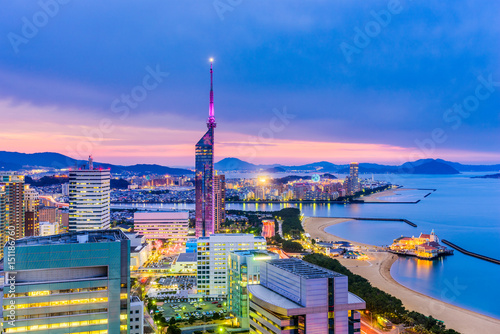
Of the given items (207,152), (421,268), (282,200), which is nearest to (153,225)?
(207,152)

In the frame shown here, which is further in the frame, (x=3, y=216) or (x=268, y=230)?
(x=268, y=230)

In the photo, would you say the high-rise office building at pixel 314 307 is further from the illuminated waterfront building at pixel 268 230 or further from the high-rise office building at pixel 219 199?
the high-rise office building at pixel 219 199

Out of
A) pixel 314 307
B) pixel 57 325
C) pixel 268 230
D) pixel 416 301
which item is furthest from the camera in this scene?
pixel 268 230

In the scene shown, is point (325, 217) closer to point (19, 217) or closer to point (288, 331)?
point (19, 217)

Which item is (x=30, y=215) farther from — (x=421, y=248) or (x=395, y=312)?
(x=421, y=248)

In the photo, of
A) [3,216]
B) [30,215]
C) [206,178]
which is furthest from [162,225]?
[3,216]

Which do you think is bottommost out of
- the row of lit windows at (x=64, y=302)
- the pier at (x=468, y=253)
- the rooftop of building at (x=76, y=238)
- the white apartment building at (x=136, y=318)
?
the pier at (x=468, y=253)

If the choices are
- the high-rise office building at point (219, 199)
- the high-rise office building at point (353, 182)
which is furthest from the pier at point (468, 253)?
the high-rise office building at point (353, 182)
